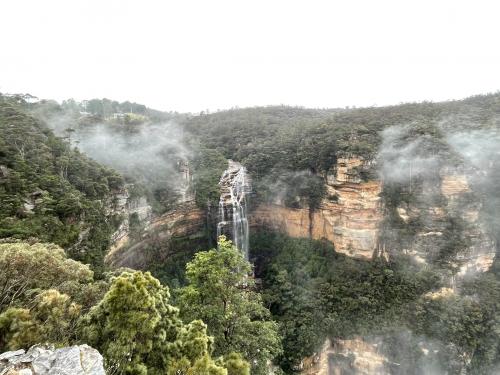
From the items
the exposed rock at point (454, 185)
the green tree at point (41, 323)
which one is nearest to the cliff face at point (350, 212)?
the exposed rock at point (454, 185)

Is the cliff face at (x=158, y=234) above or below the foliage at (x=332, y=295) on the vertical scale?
above

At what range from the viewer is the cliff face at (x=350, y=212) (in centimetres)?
2509

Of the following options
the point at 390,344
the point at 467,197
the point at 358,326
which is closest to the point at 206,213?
the point at 358,326

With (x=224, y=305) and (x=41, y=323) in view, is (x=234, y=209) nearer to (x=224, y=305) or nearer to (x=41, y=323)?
(x=224, y=305)

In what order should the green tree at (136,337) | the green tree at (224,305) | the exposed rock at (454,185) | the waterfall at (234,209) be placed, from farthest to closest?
the waterfall at (234,209), the exposed rock at (454,185), the green tree at (224,305), the green tree at (136,337)

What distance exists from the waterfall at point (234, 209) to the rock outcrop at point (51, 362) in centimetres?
2363

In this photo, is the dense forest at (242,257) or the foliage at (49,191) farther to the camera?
the foliage at (49,191)

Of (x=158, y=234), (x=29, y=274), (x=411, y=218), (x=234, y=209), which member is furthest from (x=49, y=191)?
(x=411, y=218)

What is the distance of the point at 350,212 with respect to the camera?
84.3 feet

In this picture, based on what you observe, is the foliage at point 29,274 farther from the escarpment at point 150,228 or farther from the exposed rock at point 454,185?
the exposed rock at point 454,185

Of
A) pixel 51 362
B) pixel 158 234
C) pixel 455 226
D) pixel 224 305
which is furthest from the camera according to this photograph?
pixel 158 234

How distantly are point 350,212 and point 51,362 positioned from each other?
76.2ft

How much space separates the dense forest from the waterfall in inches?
42.4

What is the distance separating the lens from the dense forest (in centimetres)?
783
